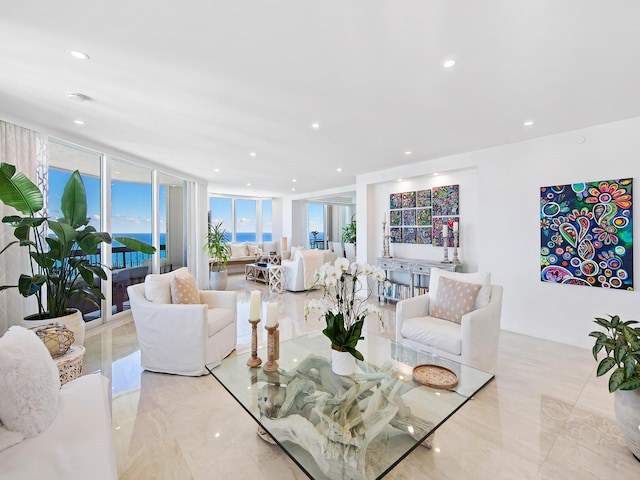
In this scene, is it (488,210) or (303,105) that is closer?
(303,105)

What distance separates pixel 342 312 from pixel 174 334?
179 centimetres

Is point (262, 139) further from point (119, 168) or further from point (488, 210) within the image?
point (488, 210)

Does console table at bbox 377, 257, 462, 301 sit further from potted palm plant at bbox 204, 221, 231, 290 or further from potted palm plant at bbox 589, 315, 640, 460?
potted palm plant at bbox 204, 221, 231, 290

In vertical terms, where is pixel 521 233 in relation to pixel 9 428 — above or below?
above

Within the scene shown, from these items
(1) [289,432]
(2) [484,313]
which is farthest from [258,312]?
(2) [484,313]

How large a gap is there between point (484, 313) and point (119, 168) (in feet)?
17.7

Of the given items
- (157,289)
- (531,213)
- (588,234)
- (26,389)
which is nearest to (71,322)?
(157,289)

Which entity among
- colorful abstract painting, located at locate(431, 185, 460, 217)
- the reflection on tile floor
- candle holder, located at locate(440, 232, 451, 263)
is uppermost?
colorful abstract painting, located at locate(431, 185, 460, 217)

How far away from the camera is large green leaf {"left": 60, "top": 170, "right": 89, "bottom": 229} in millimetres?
2879

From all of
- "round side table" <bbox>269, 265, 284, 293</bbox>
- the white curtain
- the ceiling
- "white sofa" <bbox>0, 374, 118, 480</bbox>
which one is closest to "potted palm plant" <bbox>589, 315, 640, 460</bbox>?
the ceiling

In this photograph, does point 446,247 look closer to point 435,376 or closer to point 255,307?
point 435,376

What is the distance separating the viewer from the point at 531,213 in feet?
12.4

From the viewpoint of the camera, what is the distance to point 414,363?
2.04 metres

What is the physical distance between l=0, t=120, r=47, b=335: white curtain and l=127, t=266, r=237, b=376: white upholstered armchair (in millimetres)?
1283
